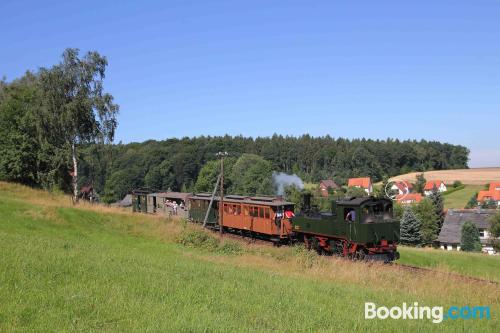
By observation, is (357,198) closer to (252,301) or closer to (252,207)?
(252,207)

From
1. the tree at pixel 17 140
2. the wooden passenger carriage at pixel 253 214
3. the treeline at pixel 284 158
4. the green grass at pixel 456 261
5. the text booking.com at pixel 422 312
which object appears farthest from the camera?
the treeline at pixel 284 158

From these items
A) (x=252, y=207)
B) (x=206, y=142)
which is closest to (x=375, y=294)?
(x=252, y=207)

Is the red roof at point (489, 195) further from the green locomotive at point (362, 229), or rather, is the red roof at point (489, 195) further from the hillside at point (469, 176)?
the green locomotive at point (362, 229)

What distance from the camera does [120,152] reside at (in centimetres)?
14025

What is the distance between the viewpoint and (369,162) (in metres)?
149

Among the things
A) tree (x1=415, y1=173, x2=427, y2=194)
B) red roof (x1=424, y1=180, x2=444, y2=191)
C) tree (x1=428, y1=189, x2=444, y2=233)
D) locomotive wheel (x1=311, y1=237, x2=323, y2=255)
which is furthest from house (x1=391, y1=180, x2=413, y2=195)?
locomotive wheel (x1=311, y1=237, x2=323, y2=255)

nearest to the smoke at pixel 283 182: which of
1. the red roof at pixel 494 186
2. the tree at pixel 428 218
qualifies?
the tree at pixel 428 218

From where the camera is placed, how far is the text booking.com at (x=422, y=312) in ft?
31.0

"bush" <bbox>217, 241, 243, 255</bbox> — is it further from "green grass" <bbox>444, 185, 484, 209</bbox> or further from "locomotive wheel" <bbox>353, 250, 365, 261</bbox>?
"green grass" <bbox>444, 185, 484, 209</bbox>

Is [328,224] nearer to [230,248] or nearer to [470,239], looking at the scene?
[230,248]

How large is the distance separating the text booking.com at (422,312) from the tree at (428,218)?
208ft

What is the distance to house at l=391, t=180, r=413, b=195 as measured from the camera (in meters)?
124

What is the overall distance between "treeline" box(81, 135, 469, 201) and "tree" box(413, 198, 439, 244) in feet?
160

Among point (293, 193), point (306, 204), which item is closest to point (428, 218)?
point (293, 193)
